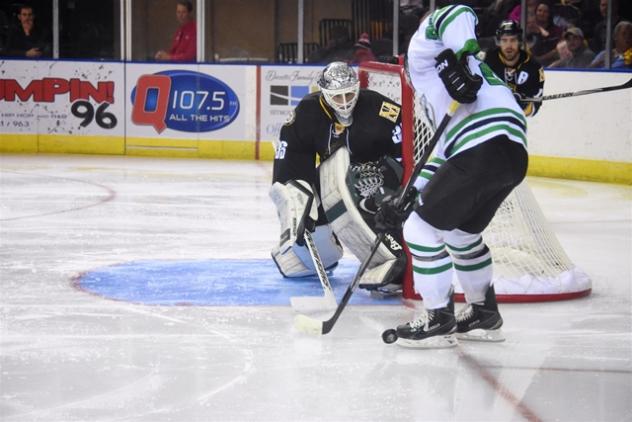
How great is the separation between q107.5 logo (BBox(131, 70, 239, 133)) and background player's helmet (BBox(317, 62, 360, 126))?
5.93 m

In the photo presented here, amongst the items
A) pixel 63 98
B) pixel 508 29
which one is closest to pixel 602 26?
pixel 508 29

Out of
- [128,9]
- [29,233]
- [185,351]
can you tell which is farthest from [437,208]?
[128,9]

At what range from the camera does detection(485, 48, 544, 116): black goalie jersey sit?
6.31 m

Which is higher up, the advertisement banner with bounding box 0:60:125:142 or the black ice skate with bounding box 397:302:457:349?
the advertisement banner with bounding box 0:60:125:142

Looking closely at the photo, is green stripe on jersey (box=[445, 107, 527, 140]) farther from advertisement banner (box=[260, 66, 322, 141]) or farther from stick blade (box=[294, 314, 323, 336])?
advertisement banner (box=[260, 66, 322, 141])

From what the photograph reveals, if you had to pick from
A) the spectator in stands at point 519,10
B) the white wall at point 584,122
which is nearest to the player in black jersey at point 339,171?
the white wall at point 584,122

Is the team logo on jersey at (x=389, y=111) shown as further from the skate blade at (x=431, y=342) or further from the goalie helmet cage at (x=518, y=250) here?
the skate blade at (x=431, y=342)

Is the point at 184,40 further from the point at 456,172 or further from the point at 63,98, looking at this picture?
the point at 456,172

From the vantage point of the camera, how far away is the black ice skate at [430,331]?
383 cm

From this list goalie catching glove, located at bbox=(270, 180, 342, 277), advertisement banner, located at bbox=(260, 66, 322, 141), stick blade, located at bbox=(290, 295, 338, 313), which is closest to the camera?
stick blade, located at bbox=(290, 295, 338, 313)

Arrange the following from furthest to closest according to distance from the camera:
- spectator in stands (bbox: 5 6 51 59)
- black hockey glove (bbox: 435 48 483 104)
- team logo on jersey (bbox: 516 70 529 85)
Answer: spectator in stands (bbox: 5 6 51 59) → team logo on jersey (bbox: 516 70 529 85) → black hockey glove (bbox: 435 48 483 104)

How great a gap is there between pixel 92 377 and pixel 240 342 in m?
0.59

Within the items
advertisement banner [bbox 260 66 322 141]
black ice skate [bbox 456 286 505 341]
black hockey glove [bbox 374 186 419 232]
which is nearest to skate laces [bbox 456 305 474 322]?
black ice skate [bbox 456 286 505 341]

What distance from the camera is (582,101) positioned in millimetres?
8914
